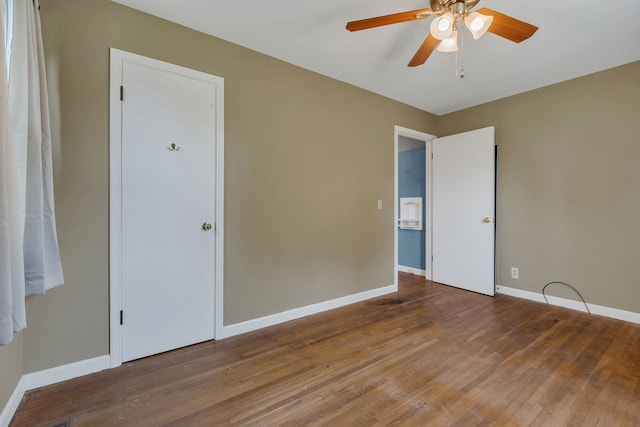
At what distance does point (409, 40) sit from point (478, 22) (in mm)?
762

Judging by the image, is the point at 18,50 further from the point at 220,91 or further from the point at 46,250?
the point at 220,91

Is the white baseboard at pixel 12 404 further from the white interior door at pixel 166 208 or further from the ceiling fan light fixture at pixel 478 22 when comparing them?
the ceiling fan light fixture at pixel 478 22

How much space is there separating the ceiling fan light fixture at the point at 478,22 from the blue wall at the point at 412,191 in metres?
3.06

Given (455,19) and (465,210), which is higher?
(455,19)

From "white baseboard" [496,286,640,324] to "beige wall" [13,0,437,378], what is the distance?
1.52 meters

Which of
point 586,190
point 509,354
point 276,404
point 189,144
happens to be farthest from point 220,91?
point 586,190

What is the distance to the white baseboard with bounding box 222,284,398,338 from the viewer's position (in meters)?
2.49

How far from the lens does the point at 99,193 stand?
1.93 m

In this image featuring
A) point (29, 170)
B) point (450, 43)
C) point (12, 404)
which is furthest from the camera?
point (450, 43)

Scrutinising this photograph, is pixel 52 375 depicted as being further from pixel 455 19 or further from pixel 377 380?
→ pixel 455 19

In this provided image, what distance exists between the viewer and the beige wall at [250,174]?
183 cm

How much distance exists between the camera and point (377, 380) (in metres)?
1.84

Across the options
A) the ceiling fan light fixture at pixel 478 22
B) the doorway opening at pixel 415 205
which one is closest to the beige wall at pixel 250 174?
the doorway opening at pixel 415 205

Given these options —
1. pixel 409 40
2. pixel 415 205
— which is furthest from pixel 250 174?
pixel 415 205
